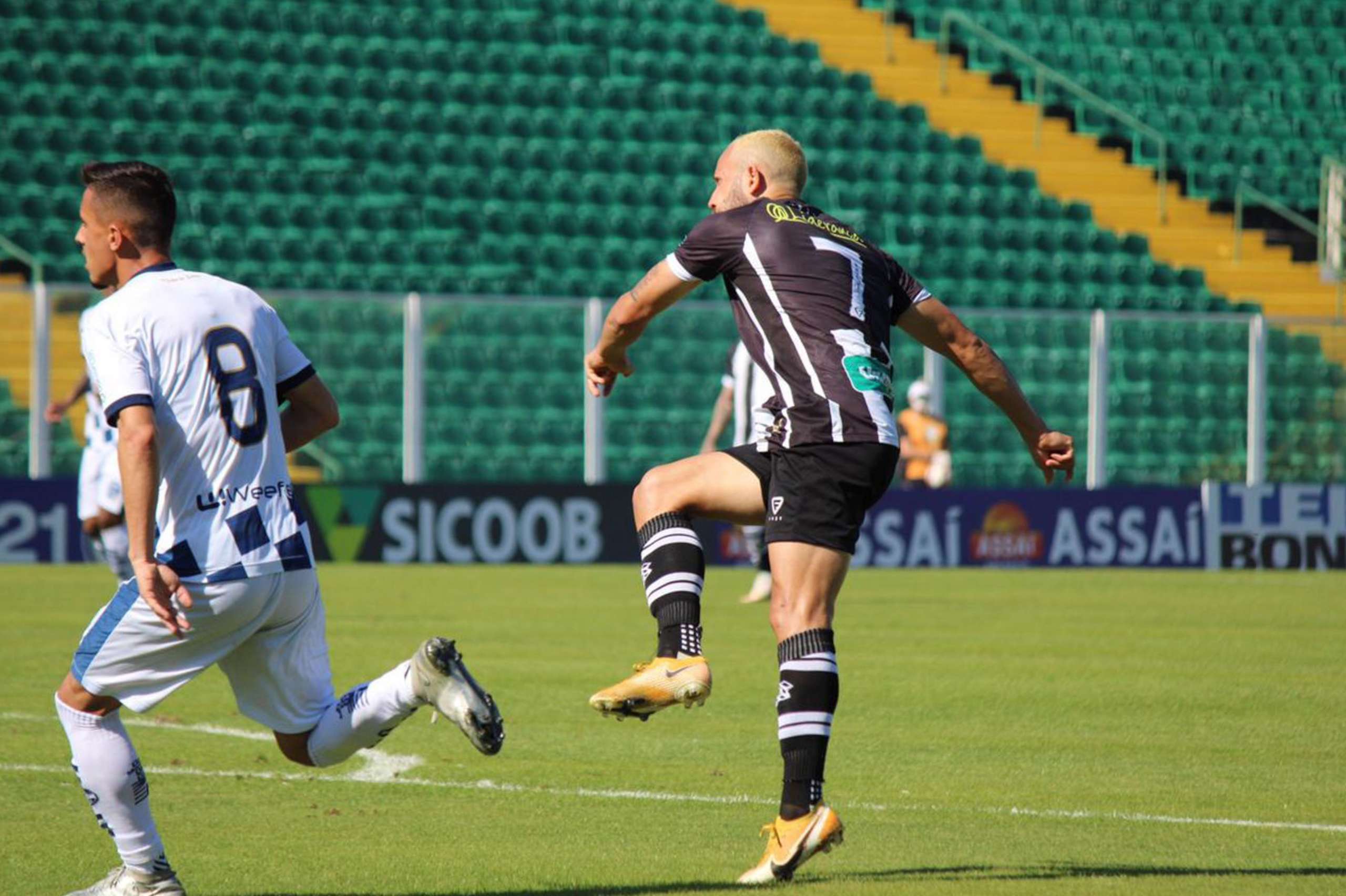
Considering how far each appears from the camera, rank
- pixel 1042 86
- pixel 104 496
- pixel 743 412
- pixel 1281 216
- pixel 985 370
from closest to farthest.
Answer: pixel 985 370, pixel 104 496, pixel 743 412, pixel 1042 86, pixel 1281 216

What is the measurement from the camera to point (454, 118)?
1038 inches

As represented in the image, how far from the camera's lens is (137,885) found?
17.2 ft

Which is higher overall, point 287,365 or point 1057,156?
point 1057,156

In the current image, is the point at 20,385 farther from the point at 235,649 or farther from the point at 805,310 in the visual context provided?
the point at 805,310

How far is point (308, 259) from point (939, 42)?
11.1 meters

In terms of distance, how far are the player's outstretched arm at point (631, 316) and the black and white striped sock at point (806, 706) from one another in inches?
37.0

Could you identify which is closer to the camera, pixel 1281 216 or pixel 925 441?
pixel 925 441

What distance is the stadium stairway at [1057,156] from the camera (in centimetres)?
2858

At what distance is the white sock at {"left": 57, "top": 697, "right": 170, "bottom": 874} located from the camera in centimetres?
519

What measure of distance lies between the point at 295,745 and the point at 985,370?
2.32 metres

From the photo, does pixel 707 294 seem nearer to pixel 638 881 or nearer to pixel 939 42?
pixel 939 42

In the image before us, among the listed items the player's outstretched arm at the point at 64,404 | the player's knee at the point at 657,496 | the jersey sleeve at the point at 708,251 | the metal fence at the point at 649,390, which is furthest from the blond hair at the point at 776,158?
the metal fence at the point at 649,390

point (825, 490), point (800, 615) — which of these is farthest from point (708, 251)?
point (800, 615)

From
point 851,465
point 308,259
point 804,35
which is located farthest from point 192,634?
point 804,35
